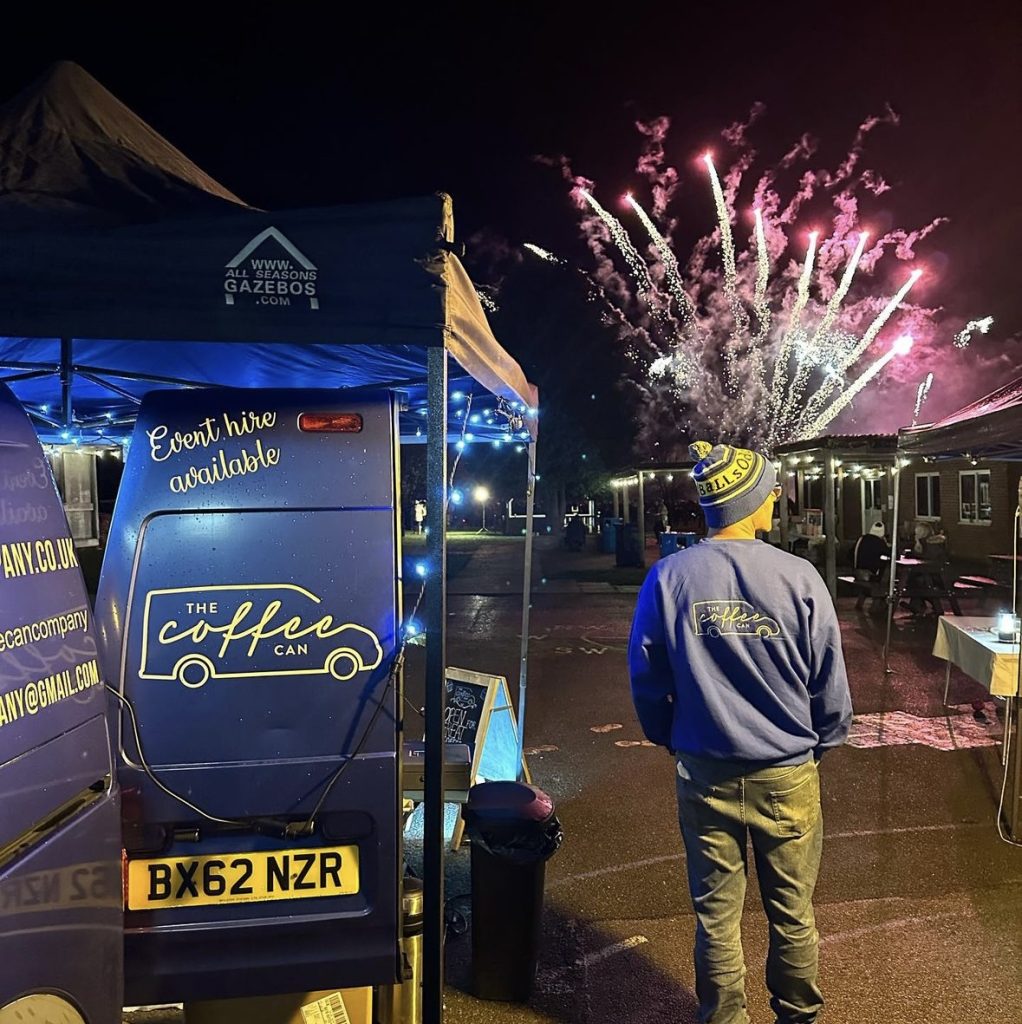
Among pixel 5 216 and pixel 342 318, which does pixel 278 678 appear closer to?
pixel 342 318

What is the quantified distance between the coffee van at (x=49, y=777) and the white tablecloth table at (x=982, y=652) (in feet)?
16.5

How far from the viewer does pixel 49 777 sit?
1.82m

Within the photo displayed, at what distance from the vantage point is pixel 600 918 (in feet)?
13.1

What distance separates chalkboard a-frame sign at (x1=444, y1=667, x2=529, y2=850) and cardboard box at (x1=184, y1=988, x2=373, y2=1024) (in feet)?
7.41

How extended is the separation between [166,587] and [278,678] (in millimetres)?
450

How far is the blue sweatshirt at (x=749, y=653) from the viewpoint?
2777 millimetres

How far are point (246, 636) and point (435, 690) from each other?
2.06 ft

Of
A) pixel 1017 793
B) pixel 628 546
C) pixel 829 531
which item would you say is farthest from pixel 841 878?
pixel 628 546

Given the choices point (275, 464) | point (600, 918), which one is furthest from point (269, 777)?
point (600, 918)

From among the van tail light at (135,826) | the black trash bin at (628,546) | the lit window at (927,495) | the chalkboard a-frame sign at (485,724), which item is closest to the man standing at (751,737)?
the van tail light at (135,826)

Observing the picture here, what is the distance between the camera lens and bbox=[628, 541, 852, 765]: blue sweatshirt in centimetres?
278

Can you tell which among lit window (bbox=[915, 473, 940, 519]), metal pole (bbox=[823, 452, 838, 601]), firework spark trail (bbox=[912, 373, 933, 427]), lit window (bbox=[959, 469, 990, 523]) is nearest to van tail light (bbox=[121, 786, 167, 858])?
metal pole (bbox=[823, 452, 838, 601])

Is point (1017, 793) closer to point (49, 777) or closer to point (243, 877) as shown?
point (243, 877)

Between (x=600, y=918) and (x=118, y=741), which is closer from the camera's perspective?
(x=118, y=741)
